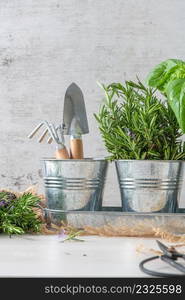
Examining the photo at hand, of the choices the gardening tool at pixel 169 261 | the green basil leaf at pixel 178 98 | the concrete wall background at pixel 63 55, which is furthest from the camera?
the concrete wall background at pixel 63 55

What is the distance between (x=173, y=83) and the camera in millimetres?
883

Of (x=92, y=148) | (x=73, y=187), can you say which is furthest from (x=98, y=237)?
(x=92, y=148)

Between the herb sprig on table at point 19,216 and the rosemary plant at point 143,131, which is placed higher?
the rosemary plant at point 143,131

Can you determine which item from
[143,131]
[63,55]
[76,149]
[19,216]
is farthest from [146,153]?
[63,55]

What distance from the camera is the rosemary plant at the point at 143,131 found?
3.13ft

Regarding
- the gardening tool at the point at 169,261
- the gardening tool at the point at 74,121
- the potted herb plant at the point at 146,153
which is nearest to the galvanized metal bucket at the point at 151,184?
the potted herb plant at the point at 146,153

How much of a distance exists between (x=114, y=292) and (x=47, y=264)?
0.44ft

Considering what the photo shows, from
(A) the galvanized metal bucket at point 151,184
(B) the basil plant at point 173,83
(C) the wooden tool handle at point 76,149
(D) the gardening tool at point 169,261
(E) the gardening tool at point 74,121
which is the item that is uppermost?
(B) the basil plant at point 173,83

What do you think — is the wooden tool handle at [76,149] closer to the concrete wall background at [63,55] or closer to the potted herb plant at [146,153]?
the potted herb plant at [146,153]

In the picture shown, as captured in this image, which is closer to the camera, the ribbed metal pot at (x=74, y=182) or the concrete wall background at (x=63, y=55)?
the ribbed metal pot at (x=74, y=182)

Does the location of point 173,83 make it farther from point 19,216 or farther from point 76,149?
point 19,216

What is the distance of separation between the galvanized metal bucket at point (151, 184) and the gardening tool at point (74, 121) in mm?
101

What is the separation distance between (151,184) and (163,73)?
0.23 meters

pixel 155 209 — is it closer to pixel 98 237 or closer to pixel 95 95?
pixel 98 237
